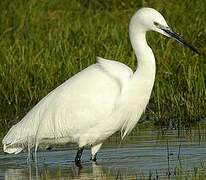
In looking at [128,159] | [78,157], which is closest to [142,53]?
[128,159]

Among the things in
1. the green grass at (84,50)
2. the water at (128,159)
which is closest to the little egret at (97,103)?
the water at (128,159)

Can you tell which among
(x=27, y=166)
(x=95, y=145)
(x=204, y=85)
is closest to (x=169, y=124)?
(x=204, y=85)

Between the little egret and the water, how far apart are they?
22cm

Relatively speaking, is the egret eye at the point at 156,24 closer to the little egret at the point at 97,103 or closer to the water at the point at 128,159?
the little egret at the point at 97,103

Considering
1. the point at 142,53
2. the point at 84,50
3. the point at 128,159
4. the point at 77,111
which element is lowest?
the point at 128,159

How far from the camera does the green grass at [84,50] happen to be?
463 inches

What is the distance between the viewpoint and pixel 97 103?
976 centimetres

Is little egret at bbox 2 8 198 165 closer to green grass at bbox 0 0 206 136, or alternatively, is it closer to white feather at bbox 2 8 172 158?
white feather at bbox 2 8 172 158

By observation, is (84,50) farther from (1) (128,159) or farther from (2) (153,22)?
(1) (128,159)

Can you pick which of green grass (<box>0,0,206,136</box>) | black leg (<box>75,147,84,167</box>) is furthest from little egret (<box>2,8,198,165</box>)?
green grass (<box>0,0,206,136</box>)

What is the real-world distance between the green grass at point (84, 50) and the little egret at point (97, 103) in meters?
1.63

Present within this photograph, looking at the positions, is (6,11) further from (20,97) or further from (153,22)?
(153,22)

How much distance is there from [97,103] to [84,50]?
12.0 feet

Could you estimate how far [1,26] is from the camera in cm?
1535
